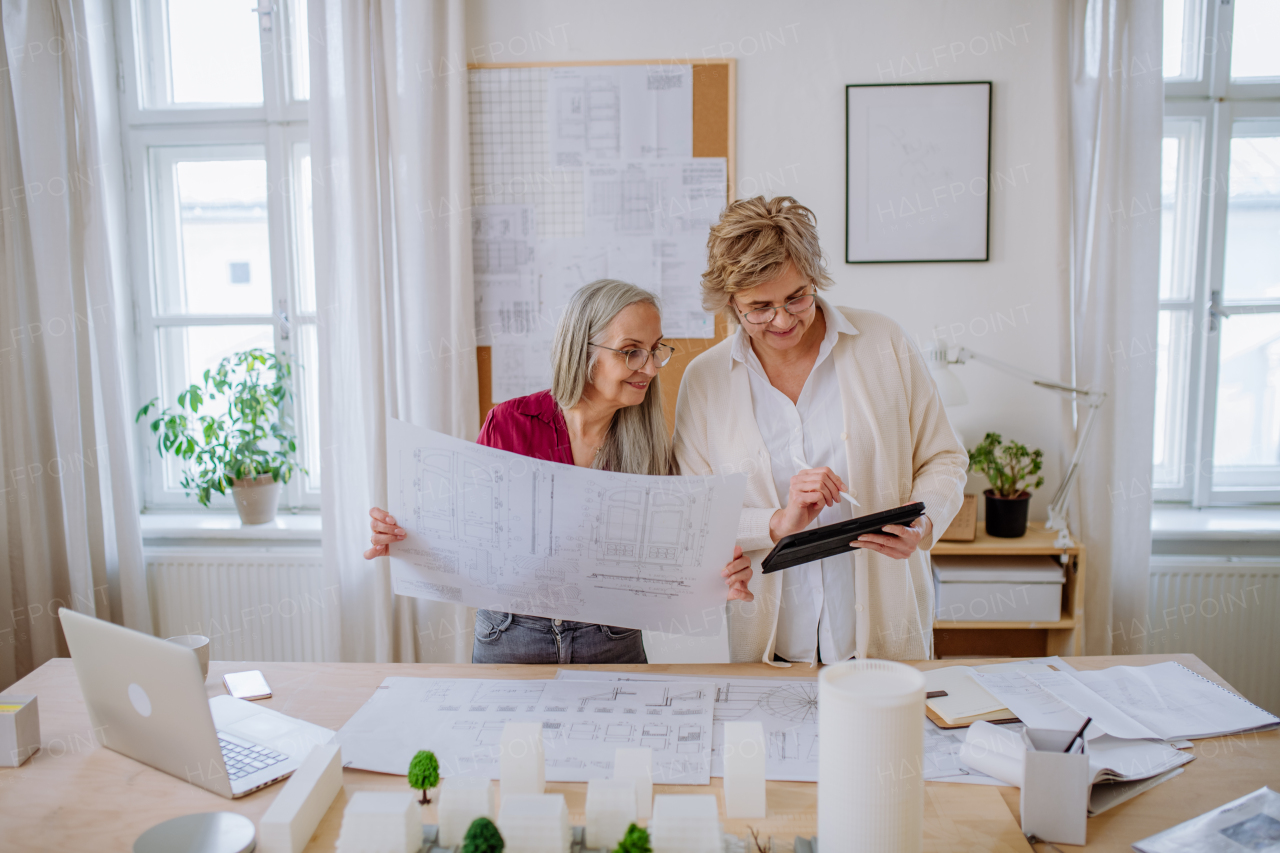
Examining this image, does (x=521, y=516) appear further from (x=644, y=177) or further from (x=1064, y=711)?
(x=644, y=177)

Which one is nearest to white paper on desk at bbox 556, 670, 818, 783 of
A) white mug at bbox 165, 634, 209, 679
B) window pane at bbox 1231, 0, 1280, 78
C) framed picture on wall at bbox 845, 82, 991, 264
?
white mug at bbox 165, 634, 209, 679

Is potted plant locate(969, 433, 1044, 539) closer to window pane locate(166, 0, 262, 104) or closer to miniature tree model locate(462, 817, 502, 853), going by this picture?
miniature tree model locate(462, 817, 502, 853)

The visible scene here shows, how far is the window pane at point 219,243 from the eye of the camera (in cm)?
321

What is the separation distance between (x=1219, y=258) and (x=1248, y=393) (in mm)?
512

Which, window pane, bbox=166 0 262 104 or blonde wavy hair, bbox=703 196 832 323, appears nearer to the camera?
blonde wavy hair, bbox=703 196 832 323

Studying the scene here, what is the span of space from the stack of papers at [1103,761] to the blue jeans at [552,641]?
0.70 metres

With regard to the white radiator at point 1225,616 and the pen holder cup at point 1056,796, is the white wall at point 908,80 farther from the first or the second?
the pen holder cup at point 1056,796

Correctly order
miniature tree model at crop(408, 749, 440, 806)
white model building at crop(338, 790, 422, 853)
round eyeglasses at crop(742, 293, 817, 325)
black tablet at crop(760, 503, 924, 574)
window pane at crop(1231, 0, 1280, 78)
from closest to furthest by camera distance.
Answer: white model building at crop(338, 790, 422, 853) → miniature tree model at crop(408, 749, 440, 806) → black tablet at crop(760, 503, 924, 574) → round eyeglasses at crop(742, 293, 817, 325) → window pane at crop(1231, 0, 1280, 78)

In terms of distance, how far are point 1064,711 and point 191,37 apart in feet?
11.8

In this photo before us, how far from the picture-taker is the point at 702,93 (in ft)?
9.29

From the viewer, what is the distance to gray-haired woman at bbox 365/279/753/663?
1.63 m

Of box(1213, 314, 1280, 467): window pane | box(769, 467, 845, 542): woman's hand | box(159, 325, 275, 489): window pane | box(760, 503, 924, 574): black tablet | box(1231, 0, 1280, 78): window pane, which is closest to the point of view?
box(760, 503, 924, 574): black tablet

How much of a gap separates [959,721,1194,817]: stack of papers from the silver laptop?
1.03 meters

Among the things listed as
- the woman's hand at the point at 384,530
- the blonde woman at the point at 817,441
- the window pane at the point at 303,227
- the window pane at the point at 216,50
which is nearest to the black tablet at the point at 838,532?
the blonde woman at the point at 817,441
